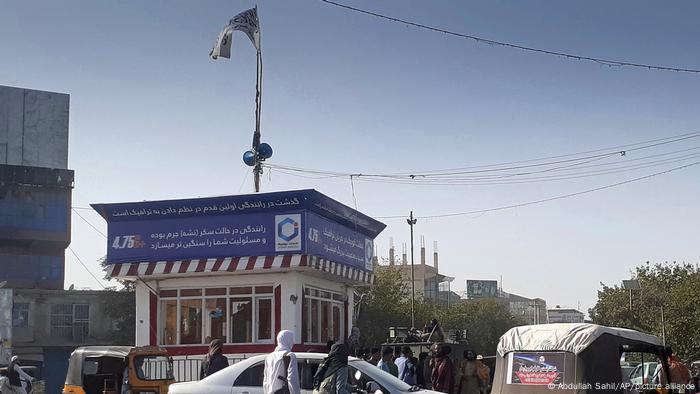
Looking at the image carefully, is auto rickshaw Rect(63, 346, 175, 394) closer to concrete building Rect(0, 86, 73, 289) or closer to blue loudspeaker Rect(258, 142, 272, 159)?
blue loudspeaker Rect(258, 142, 272, 159)

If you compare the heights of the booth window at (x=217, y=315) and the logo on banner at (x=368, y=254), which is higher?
the logo on banner at (x=368, y=254)

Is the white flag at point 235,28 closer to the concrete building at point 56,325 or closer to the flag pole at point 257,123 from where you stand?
the flag pole at point 257,123

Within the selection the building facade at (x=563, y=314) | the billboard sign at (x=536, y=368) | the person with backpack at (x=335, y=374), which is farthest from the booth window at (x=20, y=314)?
the building facade at (x=563, y=314)

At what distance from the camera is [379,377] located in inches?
507

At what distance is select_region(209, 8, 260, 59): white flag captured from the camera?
24.1 metres

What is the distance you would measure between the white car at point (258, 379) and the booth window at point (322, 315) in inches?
303

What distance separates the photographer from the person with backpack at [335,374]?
36.3ft

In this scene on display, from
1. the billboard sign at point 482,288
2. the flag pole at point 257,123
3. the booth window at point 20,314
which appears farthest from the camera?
the billboard sign at point 482,288

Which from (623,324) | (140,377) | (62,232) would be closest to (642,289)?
(623,324)

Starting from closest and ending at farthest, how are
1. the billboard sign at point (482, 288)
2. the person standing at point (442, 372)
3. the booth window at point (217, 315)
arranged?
the person standing at point (442, 372) → the booth window at point (217, 315) → the billboard sign at point (482, 288)

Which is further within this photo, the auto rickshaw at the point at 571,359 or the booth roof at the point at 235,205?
the booth roof at the point at 235,205

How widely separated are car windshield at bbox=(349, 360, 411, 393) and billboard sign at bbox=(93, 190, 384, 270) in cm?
A: 685

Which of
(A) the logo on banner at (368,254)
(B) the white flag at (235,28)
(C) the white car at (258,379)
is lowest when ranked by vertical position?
(C) the white car at (258,379)

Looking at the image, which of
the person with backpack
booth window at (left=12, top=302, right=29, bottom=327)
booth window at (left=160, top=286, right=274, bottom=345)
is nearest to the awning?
booth window at (left=160, top=286, right=274, bottom=345)
